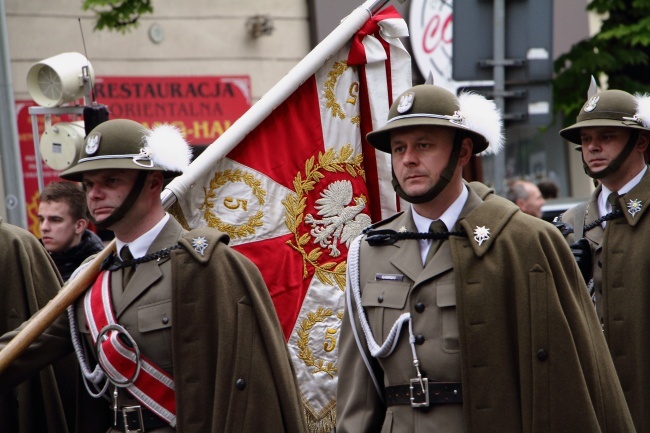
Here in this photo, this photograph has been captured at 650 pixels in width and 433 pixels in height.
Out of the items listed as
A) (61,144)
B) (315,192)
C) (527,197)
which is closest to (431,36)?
(527,197)

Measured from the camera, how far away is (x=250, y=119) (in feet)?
20.0

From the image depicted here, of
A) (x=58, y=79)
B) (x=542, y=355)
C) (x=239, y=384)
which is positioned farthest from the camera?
(x=58, y=79)

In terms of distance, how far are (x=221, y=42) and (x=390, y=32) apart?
408 inches

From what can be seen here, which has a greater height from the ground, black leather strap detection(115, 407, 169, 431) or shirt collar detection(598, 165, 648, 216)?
shirt collar detection(598, 165, 648, 216)

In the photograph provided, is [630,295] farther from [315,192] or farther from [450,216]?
[450,216]

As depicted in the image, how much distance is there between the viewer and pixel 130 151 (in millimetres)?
5254

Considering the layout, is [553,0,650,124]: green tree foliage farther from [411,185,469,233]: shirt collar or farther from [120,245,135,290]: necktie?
[120,245,135,290]: necktie

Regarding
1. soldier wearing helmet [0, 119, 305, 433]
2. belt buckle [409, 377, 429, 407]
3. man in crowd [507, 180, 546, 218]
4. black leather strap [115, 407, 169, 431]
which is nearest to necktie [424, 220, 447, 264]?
belt buckle [409, 377, 429, 407]

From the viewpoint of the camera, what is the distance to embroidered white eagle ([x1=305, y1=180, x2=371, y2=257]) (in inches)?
248

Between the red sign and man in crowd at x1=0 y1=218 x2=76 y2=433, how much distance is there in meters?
9.07

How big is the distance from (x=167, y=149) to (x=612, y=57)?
9.36 metres

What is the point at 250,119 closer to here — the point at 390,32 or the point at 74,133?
the point at 390,32

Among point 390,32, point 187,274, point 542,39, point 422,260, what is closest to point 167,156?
point 187,274

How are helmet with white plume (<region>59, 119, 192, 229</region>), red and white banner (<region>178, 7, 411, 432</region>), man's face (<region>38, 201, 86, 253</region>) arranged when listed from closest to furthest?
helmet with white plume (<region>59, 119, 192, 229</region>)
red and white banner (<region>178, 7, 411, 432</region>)
man's face (<region>38, 201, 86, 253</region>)
